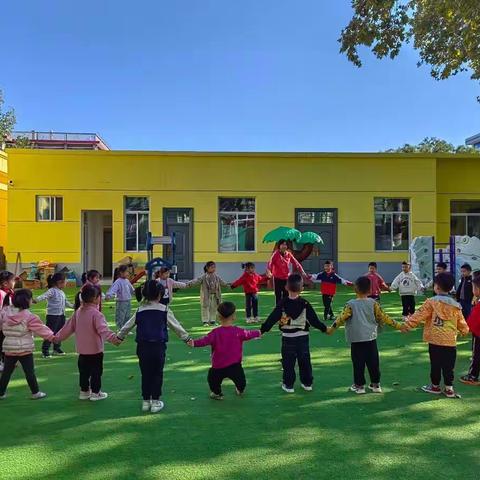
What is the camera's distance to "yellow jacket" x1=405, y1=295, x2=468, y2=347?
19.4 feet

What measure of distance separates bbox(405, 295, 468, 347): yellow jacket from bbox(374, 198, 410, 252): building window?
15558 mm

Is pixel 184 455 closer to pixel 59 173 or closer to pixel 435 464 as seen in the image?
pixel 435 464

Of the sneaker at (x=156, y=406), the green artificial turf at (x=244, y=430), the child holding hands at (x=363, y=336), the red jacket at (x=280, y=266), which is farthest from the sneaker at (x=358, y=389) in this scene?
the red jacket at (x=280, y=266)

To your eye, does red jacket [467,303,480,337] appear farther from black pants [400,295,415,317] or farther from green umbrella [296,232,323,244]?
green umbrella [296,232,323,244]

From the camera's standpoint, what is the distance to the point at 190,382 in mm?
6488

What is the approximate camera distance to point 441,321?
595 cm

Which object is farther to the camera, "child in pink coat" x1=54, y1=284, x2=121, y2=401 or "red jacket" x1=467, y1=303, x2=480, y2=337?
"red jacket" x1=467, y1=303, x2=480, y2=337

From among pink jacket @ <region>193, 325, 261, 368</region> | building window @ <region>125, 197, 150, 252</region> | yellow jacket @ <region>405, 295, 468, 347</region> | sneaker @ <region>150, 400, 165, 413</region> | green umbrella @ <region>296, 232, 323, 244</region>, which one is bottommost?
sneaker @ <region>150, 400, 165, 413</region>

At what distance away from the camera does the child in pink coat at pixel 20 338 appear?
19.1 feet

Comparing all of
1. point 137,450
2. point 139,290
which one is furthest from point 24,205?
point 137,450

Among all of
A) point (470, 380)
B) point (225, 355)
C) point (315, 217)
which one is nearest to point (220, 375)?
point (225, 355)

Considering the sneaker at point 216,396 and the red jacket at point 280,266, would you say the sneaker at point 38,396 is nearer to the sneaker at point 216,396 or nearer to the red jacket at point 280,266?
the sneaker at point 216,396

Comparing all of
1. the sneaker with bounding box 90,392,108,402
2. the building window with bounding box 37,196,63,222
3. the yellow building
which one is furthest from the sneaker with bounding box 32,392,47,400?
the building window with bounding box 37,196,63,222

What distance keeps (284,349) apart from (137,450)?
2336 mm
